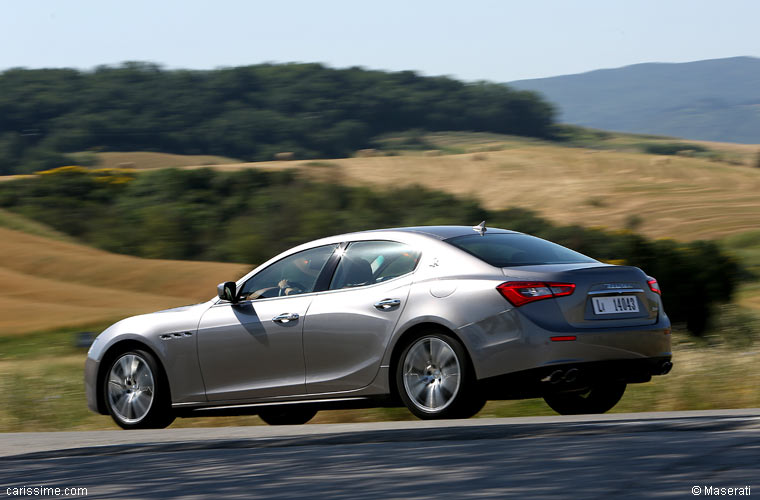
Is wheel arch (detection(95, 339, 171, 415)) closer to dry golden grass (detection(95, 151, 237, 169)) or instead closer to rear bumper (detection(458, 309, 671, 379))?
rear bumper (detection(458, 309, 671, 379))

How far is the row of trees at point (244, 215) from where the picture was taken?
31.9 m

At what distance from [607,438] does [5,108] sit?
9633 centimetres

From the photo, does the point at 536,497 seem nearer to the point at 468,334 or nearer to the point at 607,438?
the point at 607,438

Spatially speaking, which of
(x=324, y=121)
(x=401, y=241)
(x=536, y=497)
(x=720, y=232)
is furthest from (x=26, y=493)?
(x=324, y=121)

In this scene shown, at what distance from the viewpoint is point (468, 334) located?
8.51 metres

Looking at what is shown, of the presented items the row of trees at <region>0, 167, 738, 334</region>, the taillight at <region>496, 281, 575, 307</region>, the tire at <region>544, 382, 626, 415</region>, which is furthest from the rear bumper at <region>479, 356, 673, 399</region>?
the row of trees at <region>0, 167, 738, 334</region>

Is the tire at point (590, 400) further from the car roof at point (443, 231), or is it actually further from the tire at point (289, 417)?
the tire at point (289, 417)

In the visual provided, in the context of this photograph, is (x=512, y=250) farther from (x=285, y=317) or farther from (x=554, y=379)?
(x=285, y=317)

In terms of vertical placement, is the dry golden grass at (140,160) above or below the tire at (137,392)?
above

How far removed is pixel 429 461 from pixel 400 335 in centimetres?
243

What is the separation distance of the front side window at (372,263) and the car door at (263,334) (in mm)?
205

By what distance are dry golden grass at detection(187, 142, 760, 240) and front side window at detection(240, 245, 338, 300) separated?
1489 inches

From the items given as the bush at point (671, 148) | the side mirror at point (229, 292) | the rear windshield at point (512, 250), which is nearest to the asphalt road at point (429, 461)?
the rear windshield at point (512, 250)

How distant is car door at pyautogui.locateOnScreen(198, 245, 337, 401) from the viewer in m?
9.46
